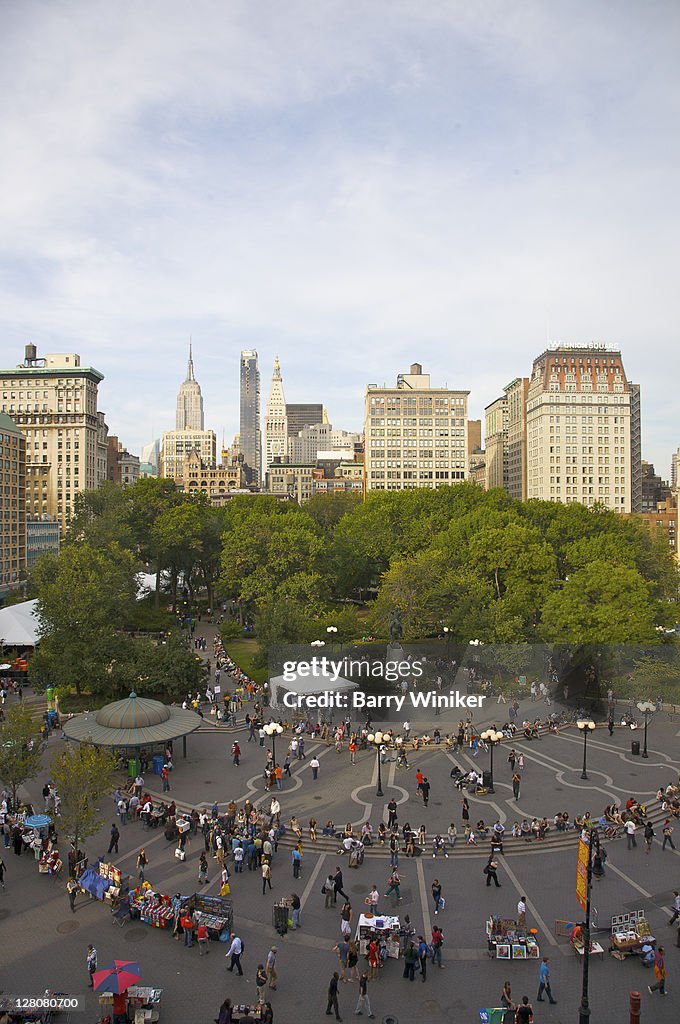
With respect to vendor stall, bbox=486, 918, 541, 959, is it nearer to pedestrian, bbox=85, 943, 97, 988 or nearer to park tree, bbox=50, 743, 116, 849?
pedestrian, bbox=85, 943, 97, 988

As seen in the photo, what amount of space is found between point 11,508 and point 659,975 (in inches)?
3373

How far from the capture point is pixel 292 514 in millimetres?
67750

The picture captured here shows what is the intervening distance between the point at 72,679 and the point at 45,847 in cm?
1528

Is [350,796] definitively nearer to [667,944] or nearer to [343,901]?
[343,901]

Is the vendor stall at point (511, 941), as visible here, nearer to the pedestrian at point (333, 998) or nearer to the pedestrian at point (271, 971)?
the pedestrian at point (333, 998)

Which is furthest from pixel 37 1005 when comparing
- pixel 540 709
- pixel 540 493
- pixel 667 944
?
pixel 540 493

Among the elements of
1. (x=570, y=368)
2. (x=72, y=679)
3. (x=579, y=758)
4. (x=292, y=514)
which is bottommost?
(x=579, y=758)

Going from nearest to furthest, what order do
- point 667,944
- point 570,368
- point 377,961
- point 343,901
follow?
point 377,961, point 667,944, point 343,901, point 570,368

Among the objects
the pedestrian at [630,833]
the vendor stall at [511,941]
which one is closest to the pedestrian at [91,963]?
the vendor stall at [511,941]

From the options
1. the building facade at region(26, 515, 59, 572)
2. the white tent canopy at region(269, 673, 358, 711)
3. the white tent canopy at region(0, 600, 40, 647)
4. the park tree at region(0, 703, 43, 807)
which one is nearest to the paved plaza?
the park tree at region(0, 703, 43, 807)

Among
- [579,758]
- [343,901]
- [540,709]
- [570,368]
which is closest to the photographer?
[343,901]

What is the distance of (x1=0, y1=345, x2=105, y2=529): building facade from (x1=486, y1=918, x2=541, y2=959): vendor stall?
12999 cm

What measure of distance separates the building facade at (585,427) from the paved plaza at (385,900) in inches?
4509

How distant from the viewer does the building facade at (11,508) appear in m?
84.2
